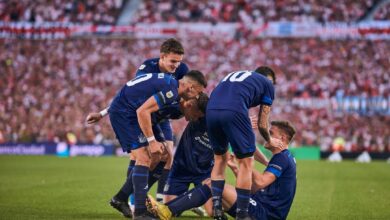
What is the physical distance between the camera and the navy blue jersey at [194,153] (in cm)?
1067

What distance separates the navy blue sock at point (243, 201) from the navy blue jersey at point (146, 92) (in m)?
1.52

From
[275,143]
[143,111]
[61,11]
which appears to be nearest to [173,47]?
[143,111]

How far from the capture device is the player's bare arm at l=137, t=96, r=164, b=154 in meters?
9.20

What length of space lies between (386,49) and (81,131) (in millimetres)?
17414

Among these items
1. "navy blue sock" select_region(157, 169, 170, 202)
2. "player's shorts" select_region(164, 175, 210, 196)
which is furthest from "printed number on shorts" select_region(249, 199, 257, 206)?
"navy blue sock" select_region(157, 169, 170, 202)

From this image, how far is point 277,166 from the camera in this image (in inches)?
360

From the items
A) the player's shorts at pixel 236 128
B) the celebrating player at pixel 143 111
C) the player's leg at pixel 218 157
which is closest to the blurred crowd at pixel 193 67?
the celebrating player at pixel 143 111

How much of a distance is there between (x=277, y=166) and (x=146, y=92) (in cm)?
209

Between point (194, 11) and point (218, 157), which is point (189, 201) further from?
point (194, 11)

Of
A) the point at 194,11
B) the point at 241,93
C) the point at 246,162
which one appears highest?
A: the point at 241,93

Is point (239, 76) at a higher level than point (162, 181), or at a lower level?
higher

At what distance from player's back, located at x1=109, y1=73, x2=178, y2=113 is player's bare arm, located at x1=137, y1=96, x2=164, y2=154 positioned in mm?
96

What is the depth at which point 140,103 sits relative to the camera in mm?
9875

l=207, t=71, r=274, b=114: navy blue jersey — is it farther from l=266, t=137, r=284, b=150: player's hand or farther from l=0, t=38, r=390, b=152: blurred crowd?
l=0, t=38, r=390, b=152: blurred crowd
